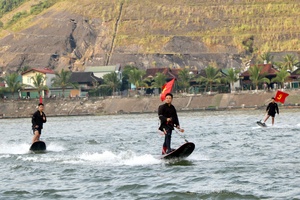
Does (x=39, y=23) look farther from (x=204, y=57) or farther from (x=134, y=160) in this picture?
(x=134, y=160)

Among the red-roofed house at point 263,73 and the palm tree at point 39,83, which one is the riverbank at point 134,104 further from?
the red-roofed house at point 263,73

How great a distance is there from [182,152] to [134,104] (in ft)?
305

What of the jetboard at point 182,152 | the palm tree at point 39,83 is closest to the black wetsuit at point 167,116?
the jetboard at point 182,152

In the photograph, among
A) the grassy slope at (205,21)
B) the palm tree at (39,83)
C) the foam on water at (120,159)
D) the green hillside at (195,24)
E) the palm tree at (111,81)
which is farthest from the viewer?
the grassy slope at (205,21)

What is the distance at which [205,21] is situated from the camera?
599 ft

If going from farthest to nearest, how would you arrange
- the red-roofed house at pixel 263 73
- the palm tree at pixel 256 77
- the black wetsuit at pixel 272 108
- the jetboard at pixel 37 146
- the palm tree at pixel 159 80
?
the palm tree at pixel 159 80
the red-roofed house at pixel 263 73
the palm tree at pixel 256 77
the black wetsuit at pixel 272 108
the jetboard at pixel 37 146

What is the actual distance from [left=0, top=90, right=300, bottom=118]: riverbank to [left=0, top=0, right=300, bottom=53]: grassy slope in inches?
2048

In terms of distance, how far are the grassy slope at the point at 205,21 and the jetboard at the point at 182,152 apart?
146468 mm

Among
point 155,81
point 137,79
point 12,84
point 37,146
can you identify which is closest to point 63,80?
point 12,84

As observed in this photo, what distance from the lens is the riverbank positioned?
11000 cm

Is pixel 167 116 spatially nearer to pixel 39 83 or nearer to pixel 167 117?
pixel 167 117

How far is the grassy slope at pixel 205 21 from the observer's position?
17438 cm

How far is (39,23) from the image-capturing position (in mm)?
192500

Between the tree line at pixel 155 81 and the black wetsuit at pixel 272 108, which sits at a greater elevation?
the tree line at pixel 155 81
